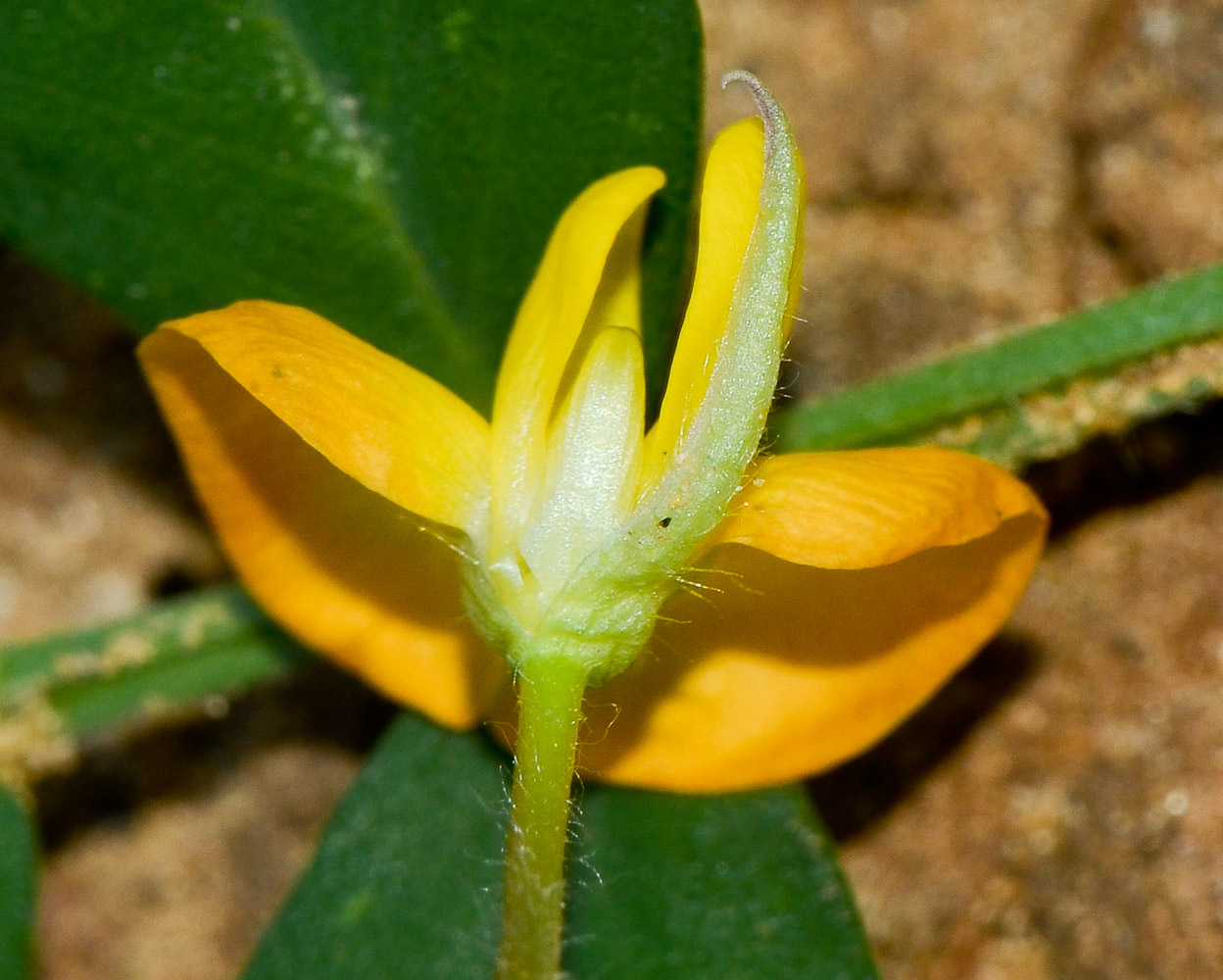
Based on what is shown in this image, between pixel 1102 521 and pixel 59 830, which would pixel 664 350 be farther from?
pixel 59 830

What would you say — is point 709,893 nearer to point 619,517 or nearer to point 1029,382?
point 619,517

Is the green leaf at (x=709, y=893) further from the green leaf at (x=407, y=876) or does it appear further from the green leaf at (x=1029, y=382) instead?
the green leaf at (x=1029, y=382)

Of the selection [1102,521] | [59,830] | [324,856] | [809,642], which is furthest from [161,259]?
[1102,521]

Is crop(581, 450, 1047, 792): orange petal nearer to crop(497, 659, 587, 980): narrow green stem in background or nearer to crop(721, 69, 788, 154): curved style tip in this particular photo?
crop(497, 659, 587, 980): narrow green stem in background

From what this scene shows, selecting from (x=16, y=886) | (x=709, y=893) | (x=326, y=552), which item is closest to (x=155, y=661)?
(x=16, y=886)

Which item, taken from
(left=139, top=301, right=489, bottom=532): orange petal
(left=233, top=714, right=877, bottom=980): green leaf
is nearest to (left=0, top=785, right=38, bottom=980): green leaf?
(left=233, top=714, right=877, bottom=980): green leaf

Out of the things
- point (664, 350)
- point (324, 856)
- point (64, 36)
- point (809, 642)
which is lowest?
point (324, 856)

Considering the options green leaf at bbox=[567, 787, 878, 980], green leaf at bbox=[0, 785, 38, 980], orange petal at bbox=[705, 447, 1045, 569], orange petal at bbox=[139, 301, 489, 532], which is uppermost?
orange petal at bbox=[139, 301, 489, 532]
